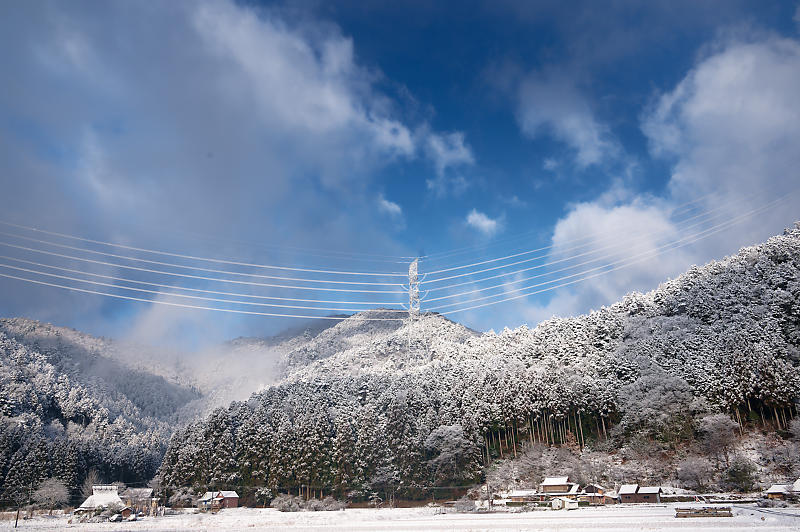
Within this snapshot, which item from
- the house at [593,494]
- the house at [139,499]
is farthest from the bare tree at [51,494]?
the house at [593,494]

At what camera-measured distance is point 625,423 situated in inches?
2079

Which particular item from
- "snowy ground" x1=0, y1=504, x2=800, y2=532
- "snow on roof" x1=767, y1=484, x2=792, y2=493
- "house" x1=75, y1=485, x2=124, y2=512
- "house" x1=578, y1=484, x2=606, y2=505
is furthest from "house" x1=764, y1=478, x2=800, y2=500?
"house" x1=75, y1=485, x2=124, y2=512

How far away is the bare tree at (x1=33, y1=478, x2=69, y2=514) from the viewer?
54.3 meters

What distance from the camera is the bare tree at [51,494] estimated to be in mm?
54281

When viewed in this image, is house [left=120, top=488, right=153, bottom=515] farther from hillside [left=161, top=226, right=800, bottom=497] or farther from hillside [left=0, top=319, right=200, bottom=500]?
hillside [left=0, top=319, right=200, bottom=500]

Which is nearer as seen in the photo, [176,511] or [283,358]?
[176,511]

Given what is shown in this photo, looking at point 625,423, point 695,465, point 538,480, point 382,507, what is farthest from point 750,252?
point 382,507

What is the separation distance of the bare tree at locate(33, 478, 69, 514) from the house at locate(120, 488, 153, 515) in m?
5.34

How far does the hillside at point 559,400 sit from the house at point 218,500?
1994 millimetres

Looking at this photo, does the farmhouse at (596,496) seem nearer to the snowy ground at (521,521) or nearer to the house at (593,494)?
the house at (593,494)

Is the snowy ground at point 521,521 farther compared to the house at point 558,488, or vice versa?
the house at point 558,488

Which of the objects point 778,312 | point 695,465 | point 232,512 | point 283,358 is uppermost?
point 283,358

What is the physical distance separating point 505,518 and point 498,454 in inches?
1121

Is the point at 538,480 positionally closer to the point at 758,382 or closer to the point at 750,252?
the point at 758,382
